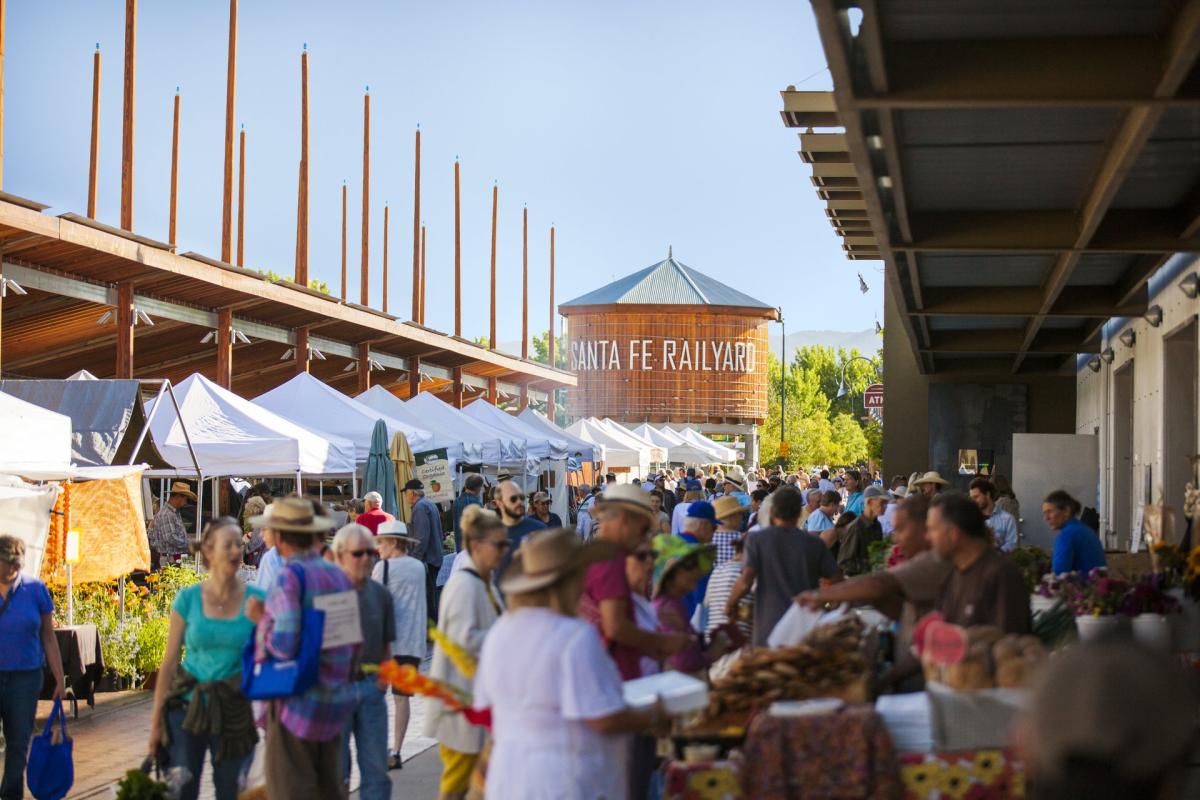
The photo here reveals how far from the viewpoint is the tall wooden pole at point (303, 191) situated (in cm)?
4222

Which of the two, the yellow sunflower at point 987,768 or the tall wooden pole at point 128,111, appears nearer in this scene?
the yellow sunflower at point 987,768

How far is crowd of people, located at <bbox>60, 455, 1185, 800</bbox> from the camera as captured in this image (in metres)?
4.74

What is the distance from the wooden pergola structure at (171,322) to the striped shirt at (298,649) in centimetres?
1614

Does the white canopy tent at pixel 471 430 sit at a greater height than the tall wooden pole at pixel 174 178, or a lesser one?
lesser

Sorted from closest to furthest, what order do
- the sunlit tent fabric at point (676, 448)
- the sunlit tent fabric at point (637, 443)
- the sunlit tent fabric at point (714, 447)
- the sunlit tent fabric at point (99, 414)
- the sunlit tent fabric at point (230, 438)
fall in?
1. the sunlit tent fabric at point (99, 414)
2. the sunlit tent fabric at point (230, 438)
3. the sunlit tent fabric at point (637, 443)
4. the sunlit tent fabric at point (676, 448)
5. the sunlit tent fabric at point (714, 447)

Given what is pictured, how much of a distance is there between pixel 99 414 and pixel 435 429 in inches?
404

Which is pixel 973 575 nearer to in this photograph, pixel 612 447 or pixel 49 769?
pixel 49 769

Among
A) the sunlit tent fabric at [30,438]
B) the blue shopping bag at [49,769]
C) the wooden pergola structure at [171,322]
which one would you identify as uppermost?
the wooden pergola structure at [171,322]

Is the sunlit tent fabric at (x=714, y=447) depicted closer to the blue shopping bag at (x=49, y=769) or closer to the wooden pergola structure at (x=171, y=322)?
the wooden pergola structure at (x=171, y=322)

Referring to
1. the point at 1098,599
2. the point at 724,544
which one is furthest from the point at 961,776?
the point at 724,544

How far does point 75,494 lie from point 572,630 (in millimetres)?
10842

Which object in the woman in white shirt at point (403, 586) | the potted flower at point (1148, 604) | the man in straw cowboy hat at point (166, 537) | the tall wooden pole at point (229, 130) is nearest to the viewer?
the potted flower at point (1148, 604)

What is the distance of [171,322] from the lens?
32.6 metres

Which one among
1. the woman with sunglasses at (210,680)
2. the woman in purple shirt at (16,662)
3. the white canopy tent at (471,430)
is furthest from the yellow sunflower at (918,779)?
the white canopy tent at (471,430)
